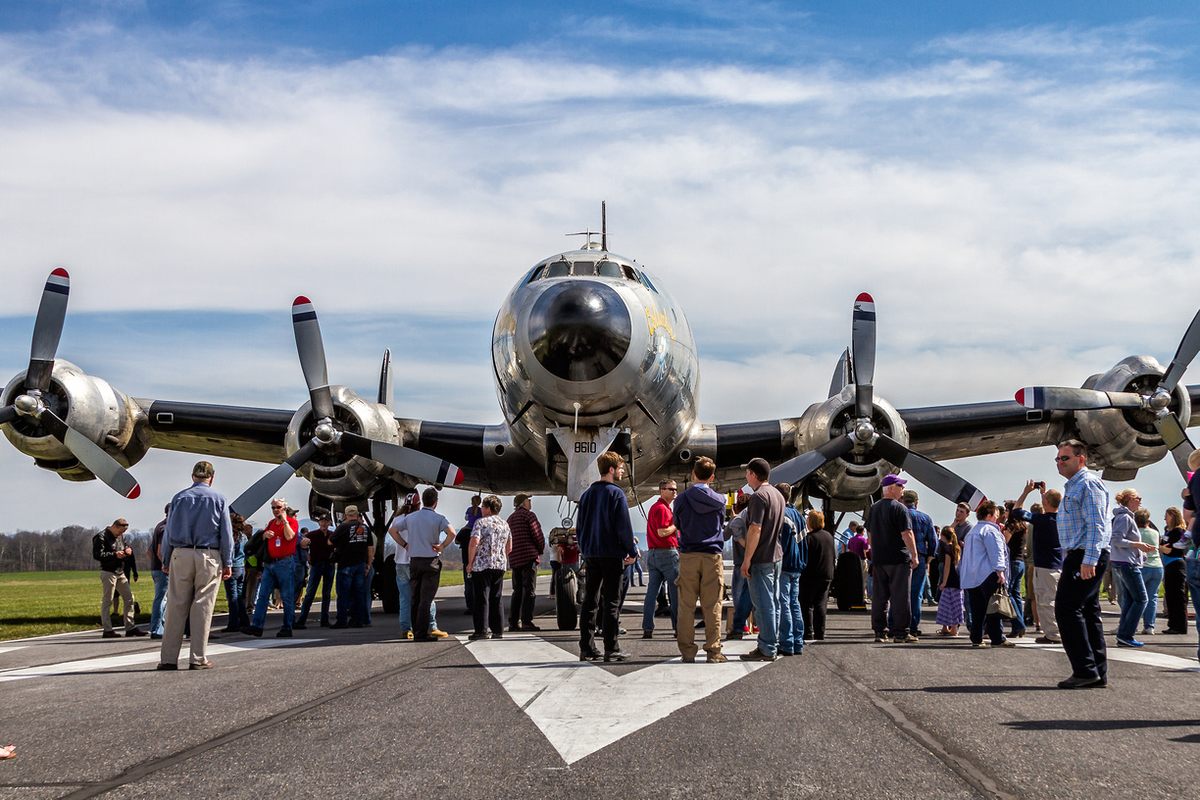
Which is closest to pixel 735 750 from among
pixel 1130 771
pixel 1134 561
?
pixel 1130 771

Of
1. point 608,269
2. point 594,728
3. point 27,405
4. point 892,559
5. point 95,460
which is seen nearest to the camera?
point 594,728

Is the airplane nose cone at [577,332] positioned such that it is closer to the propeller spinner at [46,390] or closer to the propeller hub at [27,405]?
the propeller spinner at [46,390]

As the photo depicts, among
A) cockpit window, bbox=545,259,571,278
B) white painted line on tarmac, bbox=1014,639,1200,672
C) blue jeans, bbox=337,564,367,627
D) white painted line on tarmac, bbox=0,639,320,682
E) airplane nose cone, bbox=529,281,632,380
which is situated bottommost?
white painted line on tarmac, bbox=0,639,320,682

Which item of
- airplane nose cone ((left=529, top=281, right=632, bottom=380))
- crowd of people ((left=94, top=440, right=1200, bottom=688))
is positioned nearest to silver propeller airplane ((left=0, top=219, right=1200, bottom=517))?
airplane nose cone ((left=529, top=281, right=632, bottom=380))

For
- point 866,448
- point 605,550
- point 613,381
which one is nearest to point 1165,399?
point 866,448

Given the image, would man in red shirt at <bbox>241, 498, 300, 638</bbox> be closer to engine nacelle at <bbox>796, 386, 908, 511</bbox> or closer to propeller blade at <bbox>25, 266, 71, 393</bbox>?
propeller blade at <bbox>25, 266, 71, 393</bbox>

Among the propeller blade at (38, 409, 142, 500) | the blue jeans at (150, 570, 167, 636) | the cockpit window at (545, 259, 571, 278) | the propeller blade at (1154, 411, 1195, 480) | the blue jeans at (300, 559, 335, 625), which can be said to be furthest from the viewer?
the propeller blade at (1154, 411, 1195, 480)

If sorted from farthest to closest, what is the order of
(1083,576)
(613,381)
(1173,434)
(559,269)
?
(1173,434)
(559,269)
(613,381)
(1083,576)

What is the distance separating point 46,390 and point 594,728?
15220mm

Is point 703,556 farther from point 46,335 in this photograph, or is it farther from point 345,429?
point 46,335

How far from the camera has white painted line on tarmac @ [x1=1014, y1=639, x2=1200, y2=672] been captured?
31.3ft

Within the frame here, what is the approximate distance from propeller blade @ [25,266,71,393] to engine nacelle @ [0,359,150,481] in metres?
0.22

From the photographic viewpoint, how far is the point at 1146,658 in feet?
33.8

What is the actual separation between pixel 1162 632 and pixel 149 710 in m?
13.2
